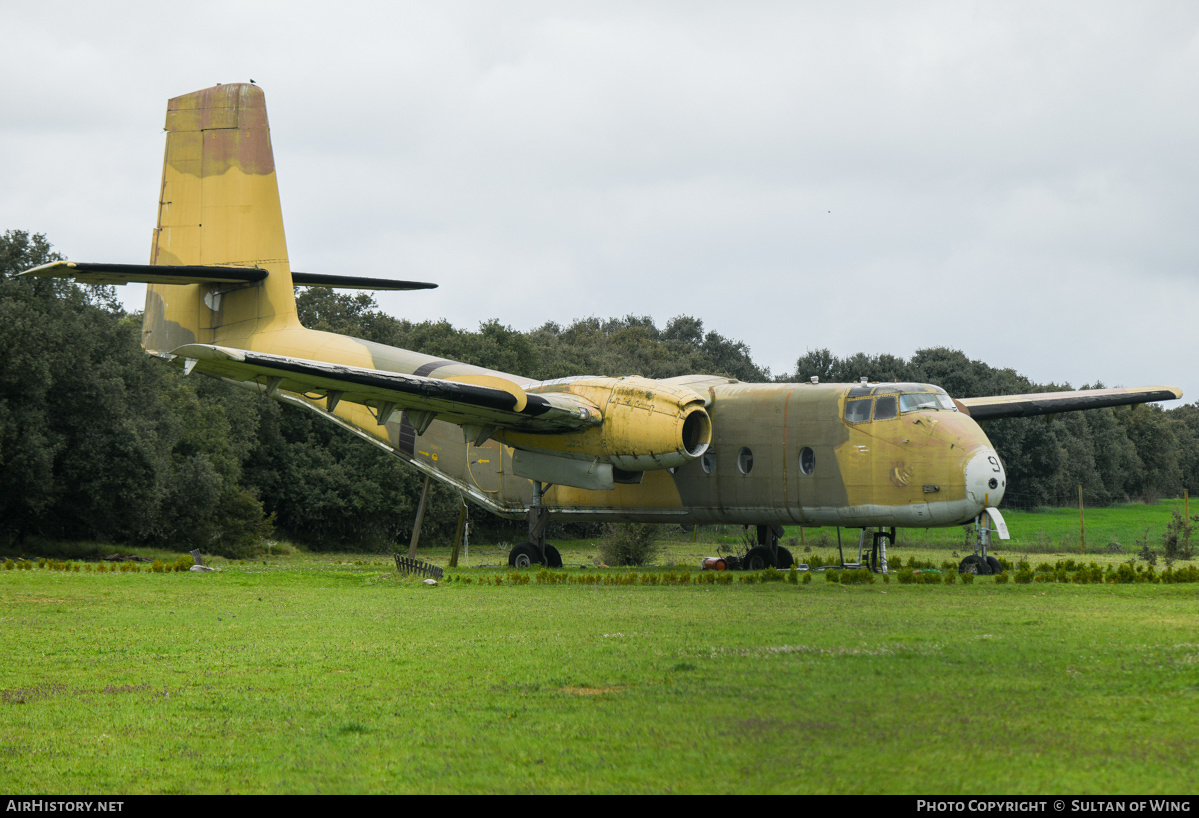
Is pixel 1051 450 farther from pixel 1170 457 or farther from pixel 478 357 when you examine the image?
pixel 478 357

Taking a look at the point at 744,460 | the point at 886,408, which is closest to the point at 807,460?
the point at 744,460

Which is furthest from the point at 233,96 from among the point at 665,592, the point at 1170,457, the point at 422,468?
the point at 1170,457

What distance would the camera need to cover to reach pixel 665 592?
1533cm

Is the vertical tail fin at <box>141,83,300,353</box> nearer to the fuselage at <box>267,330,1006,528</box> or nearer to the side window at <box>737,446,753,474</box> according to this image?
the fuselage at <box>267,330,1006,528</box>

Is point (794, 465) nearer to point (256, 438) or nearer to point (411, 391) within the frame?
point (411, 391)

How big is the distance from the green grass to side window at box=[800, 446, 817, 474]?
7.08 meters

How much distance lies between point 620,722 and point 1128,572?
13090mm

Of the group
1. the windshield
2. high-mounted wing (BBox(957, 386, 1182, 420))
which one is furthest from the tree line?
high-mounted wing (BBox(957, 386, 1182, 420))

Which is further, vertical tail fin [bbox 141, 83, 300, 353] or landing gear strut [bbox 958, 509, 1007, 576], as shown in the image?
vertical tail fin [bbox 141, 83, 300, 353]

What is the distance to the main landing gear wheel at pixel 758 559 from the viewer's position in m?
20.9

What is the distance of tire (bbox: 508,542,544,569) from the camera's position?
2228 cm

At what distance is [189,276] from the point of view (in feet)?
77.0

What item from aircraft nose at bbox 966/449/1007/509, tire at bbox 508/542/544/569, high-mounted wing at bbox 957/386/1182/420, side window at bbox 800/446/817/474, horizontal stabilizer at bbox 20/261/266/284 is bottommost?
tire at bbox 508/542/544/569

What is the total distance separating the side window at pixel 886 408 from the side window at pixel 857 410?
6.8 inches
